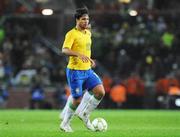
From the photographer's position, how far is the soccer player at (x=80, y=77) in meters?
17.6

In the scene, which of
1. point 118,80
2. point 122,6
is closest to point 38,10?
point 122,6

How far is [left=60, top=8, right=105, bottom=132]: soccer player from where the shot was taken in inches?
691

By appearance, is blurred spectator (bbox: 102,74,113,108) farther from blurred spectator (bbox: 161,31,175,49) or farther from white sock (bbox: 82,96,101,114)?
white sock (bbox: 82,96,101,114)

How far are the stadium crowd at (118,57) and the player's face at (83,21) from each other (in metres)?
18.5

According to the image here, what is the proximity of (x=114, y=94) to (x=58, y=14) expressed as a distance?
626cm

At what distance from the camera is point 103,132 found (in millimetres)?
17328

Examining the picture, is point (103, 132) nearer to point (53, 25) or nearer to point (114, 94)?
point (114, 94)

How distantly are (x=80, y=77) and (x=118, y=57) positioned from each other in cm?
2057

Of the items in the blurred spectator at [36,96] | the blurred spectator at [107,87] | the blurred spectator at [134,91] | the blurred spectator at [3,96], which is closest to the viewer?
the blurred spectator at [36,96]

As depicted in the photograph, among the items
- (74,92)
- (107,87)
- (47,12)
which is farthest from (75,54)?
(47,12)

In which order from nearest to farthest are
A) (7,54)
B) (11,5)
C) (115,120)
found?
(115,120), (7,54), (11,5)

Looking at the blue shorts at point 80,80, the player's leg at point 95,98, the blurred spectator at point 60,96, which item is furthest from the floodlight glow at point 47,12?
the player's leg at point 95,98

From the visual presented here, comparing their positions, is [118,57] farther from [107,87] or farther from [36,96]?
[36,96]

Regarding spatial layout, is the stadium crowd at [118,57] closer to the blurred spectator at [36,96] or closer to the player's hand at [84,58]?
the blurred spectator at [36,96]
